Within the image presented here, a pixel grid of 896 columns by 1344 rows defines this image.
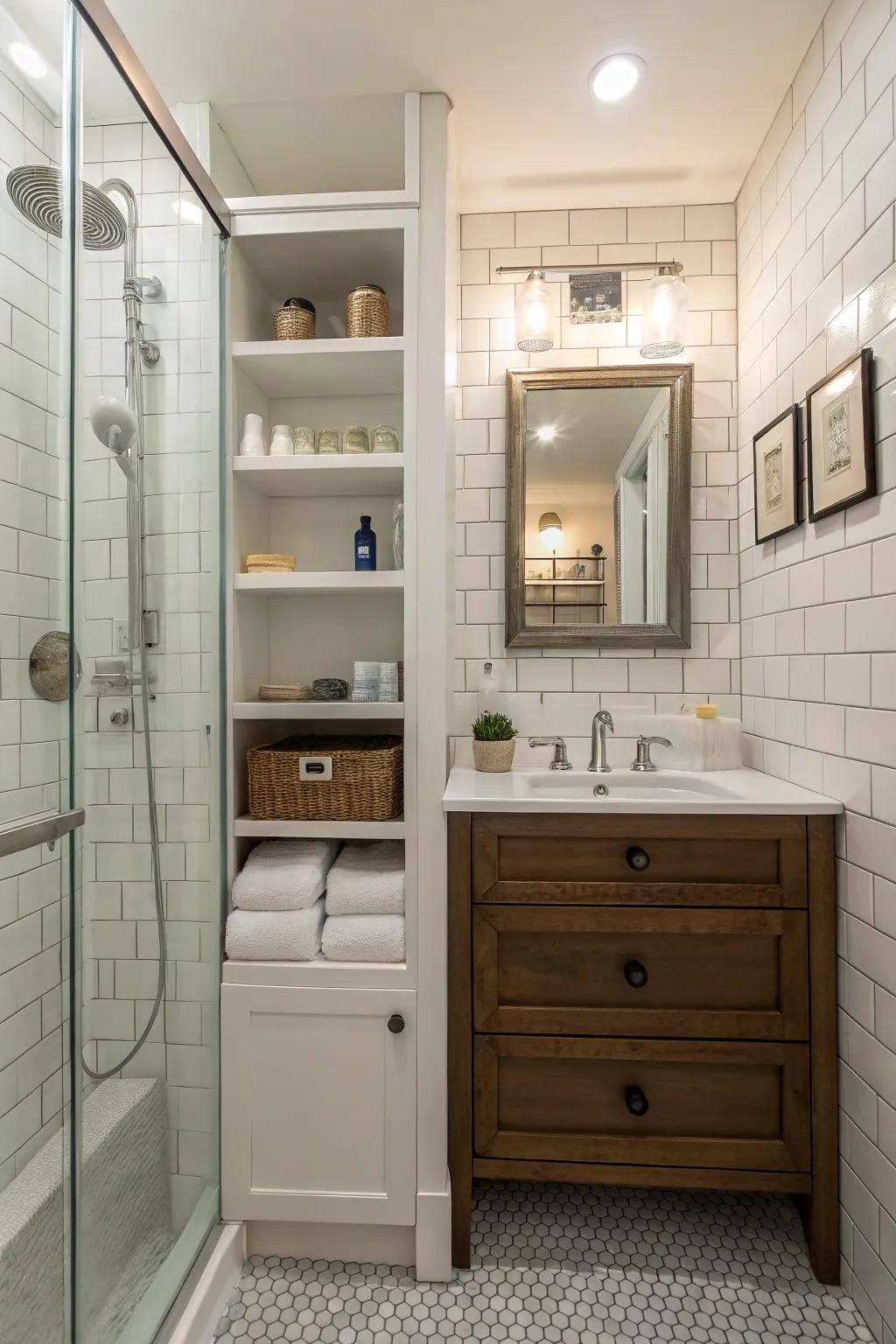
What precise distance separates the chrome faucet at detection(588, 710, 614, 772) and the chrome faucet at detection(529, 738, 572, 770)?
7 centimetres

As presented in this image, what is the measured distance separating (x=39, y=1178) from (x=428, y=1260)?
90 centimetres

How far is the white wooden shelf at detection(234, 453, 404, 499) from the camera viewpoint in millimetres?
1538

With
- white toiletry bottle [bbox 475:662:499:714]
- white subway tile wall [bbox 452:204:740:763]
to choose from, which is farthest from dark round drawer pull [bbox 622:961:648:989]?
white toiletry bottle [bbox 475:662:499:714]

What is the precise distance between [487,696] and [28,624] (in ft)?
Answer: 4.14

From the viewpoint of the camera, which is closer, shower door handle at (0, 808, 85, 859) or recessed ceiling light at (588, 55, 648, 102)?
shower door handle at (0, 808, 85, 859)

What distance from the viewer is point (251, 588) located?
5.20 ft

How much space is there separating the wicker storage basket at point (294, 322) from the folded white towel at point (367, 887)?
126cm

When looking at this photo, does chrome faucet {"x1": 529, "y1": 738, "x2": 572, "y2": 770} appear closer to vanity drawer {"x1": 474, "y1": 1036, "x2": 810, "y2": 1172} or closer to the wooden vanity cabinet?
the wooden vanity cabinet

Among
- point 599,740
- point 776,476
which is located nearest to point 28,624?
point 599,740

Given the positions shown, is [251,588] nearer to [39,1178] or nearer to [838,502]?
[39,1178]

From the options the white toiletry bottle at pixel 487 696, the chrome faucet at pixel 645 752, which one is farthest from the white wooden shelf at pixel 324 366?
the chrome faucet at pixel 645 752

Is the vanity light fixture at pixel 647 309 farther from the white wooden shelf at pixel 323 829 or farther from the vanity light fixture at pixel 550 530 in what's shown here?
the white wooden shelf at pixel 323 829

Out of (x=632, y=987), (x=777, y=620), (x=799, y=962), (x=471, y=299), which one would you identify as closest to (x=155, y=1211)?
(x=632, y=987)

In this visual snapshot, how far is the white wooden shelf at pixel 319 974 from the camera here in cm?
147
